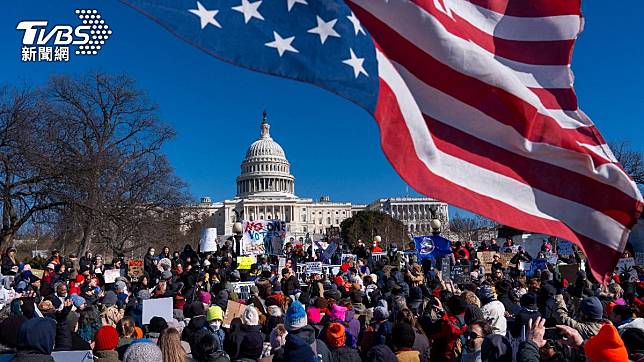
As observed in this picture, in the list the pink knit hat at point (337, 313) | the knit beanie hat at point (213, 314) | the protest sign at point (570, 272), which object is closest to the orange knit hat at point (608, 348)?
the pink knit hat at point (337, 313)

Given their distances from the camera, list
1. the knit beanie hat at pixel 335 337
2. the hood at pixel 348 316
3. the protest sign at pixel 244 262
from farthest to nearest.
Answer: the protest sign at pixel 244 262
the hood at pixel 348 316
the knit beanie hat at pixel 335 337

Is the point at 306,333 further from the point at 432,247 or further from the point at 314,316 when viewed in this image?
the point at 432,247

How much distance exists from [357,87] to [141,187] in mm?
30624

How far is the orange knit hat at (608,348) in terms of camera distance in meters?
3.75

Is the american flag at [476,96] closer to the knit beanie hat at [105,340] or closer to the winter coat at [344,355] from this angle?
the winter coat at [344,355]

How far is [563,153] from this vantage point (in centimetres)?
457

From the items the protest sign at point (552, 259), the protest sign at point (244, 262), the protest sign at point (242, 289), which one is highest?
the protest sign at point (244, 262)

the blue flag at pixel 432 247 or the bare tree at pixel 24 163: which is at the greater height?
the bare tree at pixel 24 163

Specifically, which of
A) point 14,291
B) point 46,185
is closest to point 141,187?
point 46,185

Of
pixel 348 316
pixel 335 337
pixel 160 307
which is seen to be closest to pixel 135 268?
pixel 160 307

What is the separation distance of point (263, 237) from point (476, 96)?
17525 mm

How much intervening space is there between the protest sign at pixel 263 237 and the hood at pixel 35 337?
51.3 ft

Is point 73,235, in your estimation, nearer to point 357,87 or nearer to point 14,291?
point 14,291

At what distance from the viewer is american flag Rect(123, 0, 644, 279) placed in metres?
4.11
